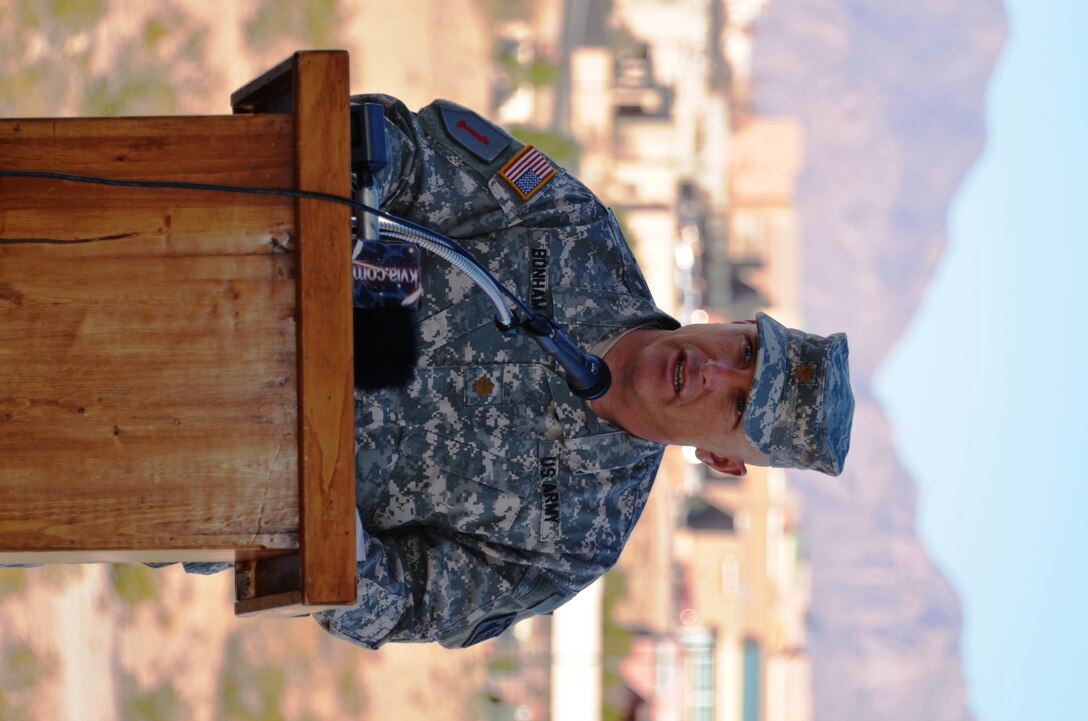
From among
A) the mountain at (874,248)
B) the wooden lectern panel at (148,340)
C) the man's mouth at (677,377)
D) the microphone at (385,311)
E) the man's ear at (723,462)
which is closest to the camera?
the wooden lectern panel at (148,340)

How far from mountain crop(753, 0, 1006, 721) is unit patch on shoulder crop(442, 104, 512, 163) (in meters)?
40.1

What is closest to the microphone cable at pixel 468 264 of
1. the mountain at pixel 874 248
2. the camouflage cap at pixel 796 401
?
the camouflage cap at pixel 796 401

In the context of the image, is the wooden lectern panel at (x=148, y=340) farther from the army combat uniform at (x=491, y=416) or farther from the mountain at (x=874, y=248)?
the mountain at (x=874, y=248)

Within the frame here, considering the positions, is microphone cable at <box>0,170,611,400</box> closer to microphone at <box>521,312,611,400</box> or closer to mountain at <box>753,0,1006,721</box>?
microphone at <box>521,312,611,400</box>

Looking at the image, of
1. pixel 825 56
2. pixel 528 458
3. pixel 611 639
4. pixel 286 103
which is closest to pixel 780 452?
pixel 528 458

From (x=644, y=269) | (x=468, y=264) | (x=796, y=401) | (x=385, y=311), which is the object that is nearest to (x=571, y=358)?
(x=468, y=264)

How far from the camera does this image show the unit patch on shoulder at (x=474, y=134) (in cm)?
252

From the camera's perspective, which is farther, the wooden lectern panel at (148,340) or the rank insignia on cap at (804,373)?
the rank insignia on cap at (804,373)

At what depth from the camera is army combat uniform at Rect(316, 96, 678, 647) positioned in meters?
2.48

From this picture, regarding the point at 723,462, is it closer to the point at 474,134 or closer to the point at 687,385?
the point at 687,385

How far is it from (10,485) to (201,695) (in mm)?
8058

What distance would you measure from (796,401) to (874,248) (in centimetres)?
5892

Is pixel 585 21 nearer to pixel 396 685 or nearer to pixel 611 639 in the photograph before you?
pixel 611 639

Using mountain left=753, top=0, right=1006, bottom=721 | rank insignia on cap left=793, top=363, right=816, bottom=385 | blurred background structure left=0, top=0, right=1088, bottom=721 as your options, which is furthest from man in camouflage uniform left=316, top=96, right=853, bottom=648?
mountain left=753, top=0, right=1006, bottom=721
